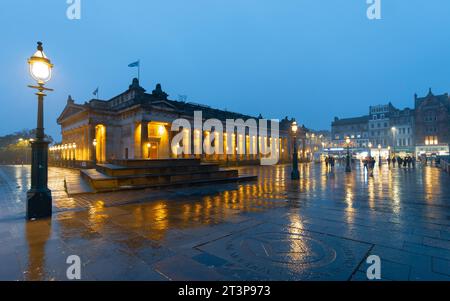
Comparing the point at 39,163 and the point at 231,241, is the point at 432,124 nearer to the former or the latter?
the point at 231,241

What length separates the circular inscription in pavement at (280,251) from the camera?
3.51 metres

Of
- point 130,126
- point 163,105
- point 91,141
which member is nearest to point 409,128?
point 163,105

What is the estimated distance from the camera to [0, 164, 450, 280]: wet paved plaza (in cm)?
330

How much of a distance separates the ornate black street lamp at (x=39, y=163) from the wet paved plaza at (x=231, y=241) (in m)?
0.44

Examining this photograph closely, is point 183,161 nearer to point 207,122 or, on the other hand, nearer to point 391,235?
point 391,235

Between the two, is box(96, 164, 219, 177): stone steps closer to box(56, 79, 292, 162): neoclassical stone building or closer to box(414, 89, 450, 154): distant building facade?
box(56, 79, 292, 162): neoclassical stone building

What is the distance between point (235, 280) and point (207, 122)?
4200 centimetres

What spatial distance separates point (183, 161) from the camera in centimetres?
1572

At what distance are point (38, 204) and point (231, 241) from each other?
5.98 metres

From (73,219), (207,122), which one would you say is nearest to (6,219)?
(73,219)

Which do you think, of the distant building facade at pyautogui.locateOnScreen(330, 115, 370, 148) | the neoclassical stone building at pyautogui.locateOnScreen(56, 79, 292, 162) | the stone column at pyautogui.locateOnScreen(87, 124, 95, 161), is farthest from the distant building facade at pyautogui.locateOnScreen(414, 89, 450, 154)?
the stone column at pyautogui.locateOnScreen(87, 124, 95, 161)

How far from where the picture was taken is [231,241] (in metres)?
4.51

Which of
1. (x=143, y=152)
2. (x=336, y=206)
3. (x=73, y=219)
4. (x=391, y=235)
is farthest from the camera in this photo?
(x=143, y=152)

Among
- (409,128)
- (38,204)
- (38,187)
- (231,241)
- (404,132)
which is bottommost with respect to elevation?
(231,241)
